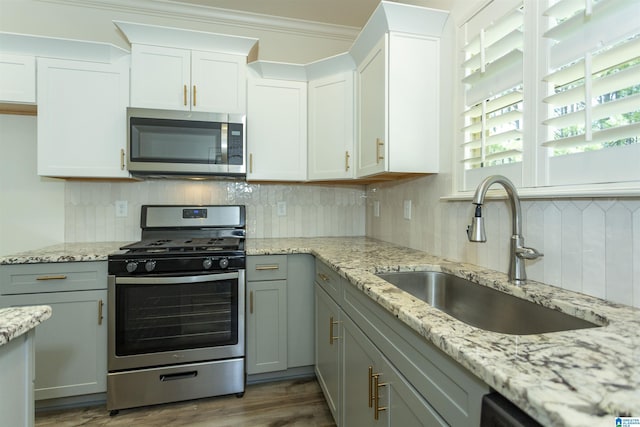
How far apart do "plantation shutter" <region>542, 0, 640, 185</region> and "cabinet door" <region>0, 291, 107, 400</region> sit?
2358 mm

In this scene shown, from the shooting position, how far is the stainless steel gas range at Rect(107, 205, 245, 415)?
1.81m

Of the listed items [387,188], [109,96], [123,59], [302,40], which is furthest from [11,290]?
[302,40]

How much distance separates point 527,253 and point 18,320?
149 centimetres

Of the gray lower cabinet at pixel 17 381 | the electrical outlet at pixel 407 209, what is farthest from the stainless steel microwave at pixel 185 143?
the gray lower cabinet at pixel 17 381

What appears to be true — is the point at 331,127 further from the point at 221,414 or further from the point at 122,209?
the point at 221,414

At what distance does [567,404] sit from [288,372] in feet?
6.51

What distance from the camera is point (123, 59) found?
2082mm

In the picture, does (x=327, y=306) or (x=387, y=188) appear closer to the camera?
(x=327, y=306)

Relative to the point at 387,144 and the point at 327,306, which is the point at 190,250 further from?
the point at 387,144

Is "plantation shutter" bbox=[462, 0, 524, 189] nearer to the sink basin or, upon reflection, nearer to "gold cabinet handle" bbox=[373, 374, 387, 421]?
the sink basin

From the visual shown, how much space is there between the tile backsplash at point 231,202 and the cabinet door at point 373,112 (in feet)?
2.27

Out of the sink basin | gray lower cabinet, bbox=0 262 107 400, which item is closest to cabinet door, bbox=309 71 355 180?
the sink basin

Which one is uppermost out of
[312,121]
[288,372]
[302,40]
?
[302,40]

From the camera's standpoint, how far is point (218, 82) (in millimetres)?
2193
